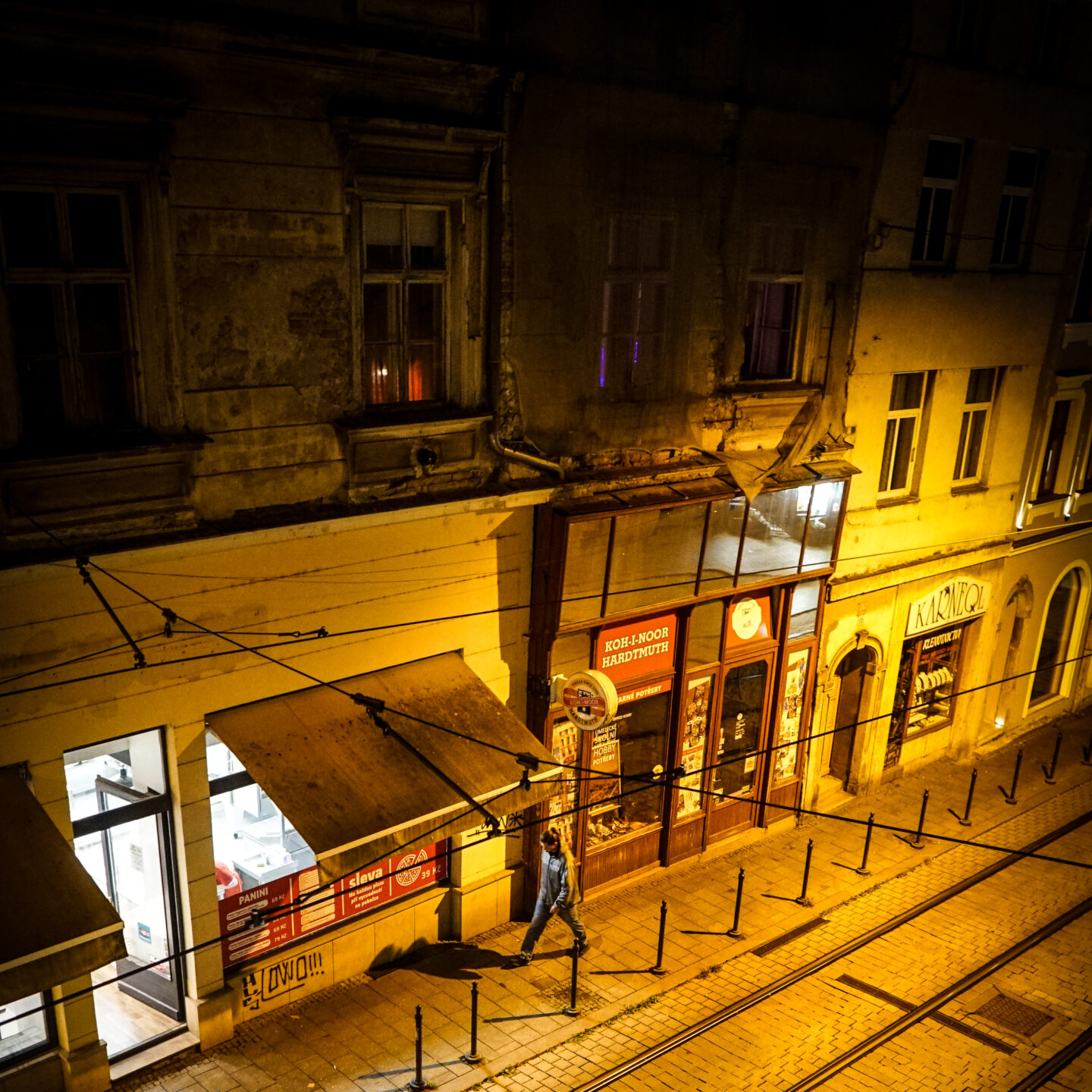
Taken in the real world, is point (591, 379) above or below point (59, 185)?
below

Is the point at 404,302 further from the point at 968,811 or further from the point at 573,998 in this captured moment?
the point at 968,811

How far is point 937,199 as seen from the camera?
15.4 metres

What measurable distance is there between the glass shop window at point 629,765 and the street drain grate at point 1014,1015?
441cm

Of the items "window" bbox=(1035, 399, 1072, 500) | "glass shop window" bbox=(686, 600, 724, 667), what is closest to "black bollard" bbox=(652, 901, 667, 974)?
"glass shop window" bbox=(686, 600, 724, 667)

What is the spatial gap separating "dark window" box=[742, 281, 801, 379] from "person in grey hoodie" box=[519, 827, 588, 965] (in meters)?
6.42

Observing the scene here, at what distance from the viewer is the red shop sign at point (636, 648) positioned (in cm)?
1275

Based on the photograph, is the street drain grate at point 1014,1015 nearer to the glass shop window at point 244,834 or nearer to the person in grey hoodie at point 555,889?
the person in grey hoodie at point 555,889

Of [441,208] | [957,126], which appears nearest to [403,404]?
[441,208]

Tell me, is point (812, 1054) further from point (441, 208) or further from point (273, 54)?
point (273, 54)

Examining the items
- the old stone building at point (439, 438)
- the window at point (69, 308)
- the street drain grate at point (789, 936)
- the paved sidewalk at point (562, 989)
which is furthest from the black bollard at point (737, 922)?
the window at point (69, 308)

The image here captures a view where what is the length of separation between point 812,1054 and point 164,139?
33.8 ft

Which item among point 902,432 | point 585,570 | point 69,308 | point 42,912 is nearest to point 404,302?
point 69,308

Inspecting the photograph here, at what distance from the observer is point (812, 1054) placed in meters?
10.5

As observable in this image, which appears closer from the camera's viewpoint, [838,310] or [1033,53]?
[838,310]
